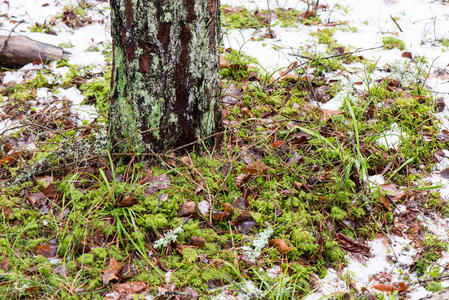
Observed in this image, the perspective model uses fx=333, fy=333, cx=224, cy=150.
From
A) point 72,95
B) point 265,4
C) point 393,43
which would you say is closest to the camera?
point 72,95

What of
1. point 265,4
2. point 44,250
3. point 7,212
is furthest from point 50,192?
point 265,4

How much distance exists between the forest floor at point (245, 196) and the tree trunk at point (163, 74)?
204 mm

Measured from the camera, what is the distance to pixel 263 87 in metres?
3.52

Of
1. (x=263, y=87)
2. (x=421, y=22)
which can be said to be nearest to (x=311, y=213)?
(x=263, y=87)

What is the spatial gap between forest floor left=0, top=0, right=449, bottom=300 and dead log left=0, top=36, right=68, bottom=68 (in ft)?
0.89

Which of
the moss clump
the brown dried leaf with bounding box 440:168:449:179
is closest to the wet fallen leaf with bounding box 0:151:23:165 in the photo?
the moss clump

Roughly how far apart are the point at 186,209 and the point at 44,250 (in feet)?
2.96

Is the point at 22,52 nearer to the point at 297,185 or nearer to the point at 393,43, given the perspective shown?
the point at 297,185

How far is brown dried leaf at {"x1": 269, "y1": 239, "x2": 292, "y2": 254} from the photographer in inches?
82.4

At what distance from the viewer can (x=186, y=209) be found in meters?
2.30

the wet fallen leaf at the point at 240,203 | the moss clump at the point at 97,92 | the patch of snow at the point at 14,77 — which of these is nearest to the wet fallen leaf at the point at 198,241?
A: the wet fallen leaf at the point at 240,203

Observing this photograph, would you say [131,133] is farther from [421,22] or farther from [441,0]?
[441,0]

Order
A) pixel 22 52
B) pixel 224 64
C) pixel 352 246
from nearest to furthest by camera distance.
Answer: pixel 352 246, pixel 224 64, pixel 22 52

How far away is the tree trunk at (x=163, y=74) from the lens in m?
2.17
